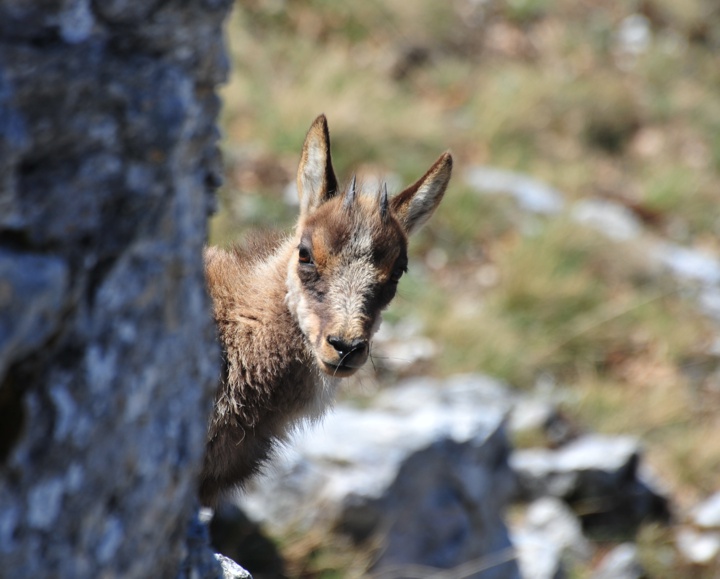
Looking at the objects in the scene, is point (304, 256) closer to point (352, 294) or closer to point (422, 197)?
point (352, 294)

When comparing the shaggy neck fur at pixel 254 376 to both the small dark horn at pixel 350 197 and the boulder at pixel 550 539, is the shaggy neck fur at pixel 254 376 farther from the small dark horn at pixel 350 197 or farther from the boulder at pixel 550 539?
the boulder at pixel 550 539

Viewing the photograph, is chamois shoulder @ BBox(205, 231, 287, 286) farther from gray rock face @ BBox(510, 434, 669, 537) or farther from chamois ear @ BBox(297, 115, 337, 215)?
gray rock face @ BBox(510, 434, 669, 537)

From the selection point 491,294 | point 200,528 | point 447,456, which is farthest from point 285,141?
point 200,528

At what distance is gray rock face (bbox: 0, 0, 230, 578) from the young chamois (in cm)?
169

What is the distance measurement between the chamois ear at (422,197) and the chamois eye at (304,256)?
0.63m

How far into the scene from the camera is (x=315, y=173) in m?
4.46

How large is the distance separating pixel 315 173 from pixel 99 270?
2.76 m

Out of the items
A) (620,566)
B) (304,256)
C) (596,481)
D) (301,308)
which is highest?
(304,256)

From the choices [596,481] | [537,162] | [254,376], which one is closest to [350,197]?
[254,376]

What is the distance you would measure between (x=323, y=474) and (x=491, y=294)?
4.67 meters

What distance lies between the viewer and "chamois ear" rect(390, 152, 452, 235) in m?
4.43

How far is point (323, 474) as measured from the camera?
539 centimetres

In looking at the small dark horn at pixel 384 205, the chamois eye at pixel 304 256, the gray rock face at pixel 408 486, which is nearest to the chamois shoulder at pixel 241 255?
the chamois eye at pixel 304 256

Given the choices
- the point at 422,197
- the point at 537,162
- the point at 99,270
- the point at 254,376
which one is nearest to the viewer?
the point at 99,270
